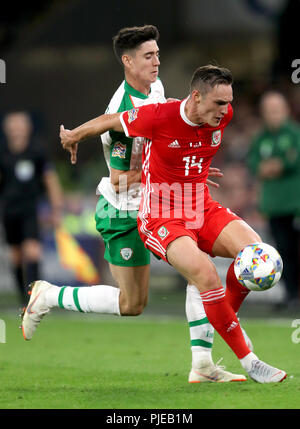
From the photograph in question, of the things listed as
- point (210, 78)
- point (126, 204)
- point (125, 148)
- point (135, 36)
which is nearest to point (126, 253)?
point (126, 204)

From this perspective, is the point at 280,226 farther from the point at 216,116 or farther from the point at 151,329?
the point at 216,116

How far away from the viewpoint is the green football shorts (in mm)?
6770

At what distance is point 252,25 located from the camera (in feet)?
64.5

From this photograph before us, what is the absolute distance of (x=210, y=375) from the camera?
21.0ft

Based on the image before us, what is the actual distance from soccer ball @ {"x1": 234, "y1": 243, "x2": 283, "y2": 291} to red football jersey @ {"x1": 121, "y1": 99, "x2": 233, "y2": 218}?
58 centimetres

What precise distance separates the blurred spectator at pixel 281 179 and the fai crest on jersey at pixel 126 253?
14.9 ft

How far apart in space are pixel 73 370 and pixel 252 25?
1380 cm

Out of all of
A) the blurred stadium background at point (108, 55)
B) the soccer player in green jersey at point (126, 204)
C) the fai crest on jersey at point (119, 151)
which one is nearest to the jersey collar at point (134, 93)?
the soccer player in green jersey at point (126, 204)

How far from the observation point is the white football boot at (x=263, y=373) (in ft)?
19.9

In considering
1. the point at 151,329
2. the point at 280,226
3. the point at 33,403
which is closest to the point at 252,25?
the point at 280,226

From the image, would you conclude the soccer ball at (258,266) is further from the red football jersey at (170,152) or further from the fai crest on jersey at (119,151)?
the fai crest on jersey at (119,151)

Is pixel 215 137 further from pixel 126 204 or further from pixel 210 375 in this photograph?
pixel 210 375

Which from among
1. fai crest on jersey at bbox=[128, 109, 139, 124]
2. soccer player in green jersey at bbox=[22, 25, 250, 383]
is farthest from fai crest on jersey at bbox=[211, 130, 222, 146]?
fai crest on jersey at bbox=[128, 109, 139, 124]

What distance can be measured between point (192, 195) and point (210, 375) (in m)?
1.25
